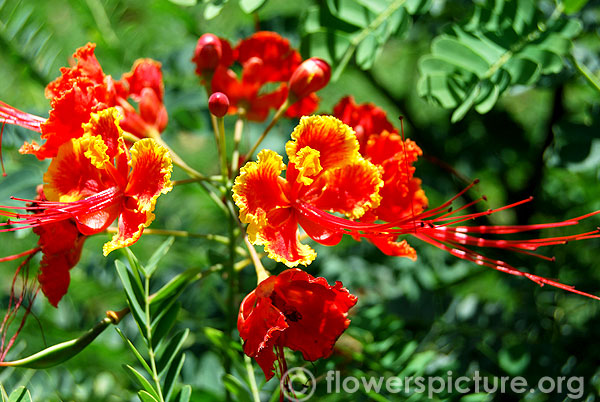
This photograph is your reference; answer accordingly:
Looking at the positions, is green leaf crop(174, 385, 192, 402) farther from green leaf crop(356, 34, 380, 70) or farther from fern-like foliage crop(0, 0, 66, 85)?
fern-like foliage crop(0, 0, 66, 85)

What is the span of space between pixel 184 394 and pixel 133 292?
28 cm

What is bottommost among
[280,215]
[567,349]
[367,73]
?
[567,349]

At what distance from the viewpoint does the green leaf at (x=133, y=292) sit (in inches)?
57.2

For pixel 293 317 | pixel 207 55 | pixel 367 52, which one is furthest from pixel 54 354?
pixel 367 52

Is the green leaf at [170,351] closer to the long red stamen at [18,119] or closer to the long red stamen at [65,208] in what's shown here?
the long red stamen at [65,208]

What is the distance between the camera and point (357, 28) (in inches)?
69.9

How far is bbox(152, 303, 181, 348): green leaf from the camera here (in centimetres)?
154

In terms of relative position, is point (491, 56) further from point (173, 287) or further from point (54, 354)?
point (54, 354)

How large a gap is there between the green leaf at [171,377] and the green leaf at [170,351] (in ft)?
0.05

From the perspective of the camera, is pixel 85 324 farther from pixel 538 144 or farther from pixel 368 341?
pixel 538 144

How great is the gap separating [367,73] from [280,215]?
1274mm

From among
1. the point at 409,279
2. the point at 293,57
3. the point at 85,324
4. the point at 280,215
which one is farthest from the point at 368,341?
the point at 85,324

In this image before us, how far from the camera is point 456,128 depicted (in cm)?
261

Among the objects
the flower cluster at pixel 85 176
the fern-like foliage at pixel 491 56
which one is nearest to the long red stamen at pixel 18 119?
the flower cluster at pixel 85 176
